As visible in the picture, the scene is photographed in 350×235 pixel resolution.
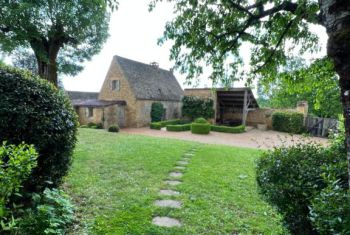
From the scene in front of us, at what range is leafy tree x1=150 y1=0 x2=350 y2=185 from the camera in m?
3.45

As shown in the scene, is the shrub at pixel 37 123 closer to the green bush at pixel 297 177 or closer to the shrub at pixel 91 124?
the green bush at pixel 297 177

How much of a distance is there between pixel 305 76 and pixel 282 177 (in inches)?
111

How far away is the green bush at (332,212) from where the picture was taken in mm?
1422

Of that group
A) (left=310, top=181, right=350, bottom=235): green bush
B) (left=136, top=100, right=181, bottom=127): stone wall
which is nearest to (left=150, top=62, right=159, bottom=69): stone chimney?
(left=136, top=100, right=181, bottom=127): stone wall

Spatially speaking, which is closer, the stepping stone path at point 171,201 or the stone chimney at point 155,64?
the stepping stone path at point 171,201

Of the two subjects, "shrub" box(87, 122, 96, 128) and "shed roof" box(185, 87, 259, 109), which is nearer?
"shrub" box(87, 122, 96, 128)

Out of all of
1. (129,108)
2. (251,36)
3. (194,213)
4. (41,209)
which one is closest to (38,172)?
(41,209)

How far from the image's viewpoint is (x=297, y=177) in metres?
2.37

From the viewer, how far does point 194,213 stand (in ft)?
11.6

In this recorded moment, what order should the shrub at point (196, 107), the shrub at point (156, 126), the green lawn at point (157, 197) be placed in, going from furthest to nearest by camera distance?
the shrub at point (196, 107) → the shrub at point (156, 126) → the green lawn at point (157, 197)

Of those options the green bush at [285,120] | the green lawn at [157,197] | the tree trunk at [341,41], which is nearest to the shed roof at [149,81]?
the green bush at [285,120]

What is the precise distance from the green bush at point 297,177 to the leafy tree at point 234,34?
6.07ft

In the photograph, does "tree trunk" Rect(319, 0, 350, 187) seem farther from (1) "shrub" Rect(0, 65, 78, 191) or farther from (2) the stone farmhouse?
(2) the stone farmhouse

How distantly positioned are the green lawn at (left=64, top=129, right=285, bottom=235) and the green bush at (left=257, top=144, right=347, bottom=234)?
1.01m
